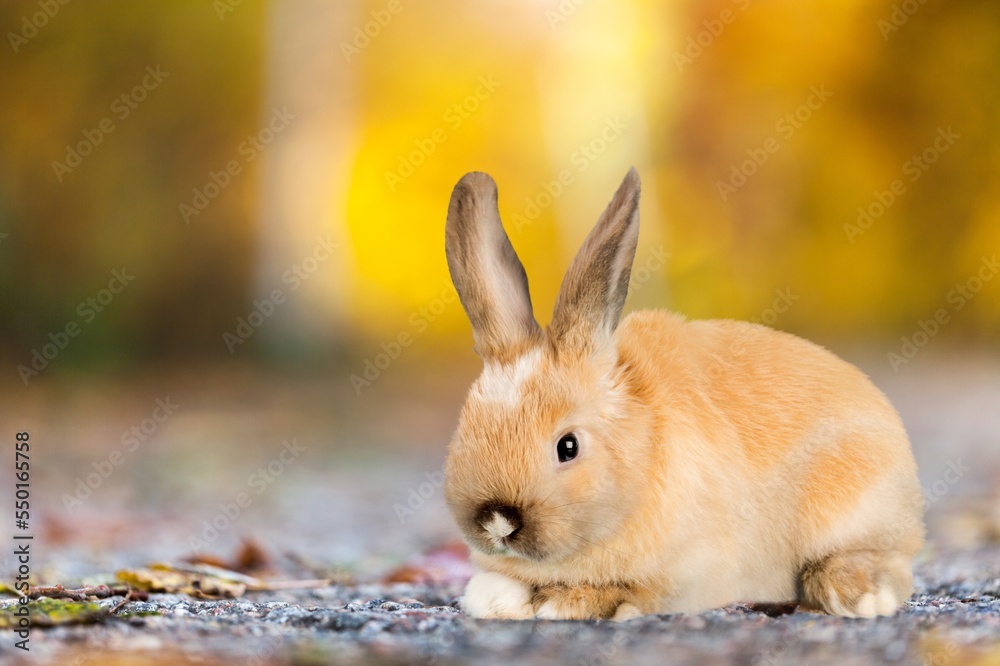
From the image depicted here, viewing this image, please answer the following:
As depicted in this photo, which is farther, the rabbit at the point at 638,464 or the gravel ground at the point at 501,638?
the rabbit at the point at 638,464

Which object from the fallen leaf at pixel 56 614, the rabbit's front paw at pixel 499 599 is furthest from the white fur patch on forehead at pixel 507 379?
the fallen leaf at pixel 56 614

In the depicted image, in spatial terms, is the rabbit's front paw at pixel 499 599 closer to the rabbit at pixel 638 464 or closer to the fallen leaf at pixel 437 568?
the rabbit at pixel 638 464

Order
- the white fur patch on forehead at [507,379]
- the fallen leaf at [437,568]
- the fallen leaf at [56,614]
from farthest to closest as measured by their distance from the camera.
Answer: the fallen leaf at [437,568]
the fallen leaf at [56,614]
the white fur patch on forehead at [507,379]

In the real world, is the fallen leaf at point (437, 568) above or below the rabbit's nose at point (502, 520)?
above

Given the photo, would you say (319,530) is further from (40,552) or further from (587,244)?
(587,244)

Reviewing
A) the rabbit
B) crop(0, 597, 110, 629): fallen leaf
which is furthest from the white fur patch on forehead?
crop(0, 597, 110, 629): fallen leaf

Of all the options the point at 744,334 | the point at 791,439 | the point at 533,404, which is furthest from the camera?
the point at 744,334

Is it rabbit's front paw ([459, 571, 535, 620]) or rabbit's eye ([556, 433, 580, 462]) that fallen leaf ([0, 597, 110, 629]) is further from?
rabbit's eye ([556, 433, 580, 462])

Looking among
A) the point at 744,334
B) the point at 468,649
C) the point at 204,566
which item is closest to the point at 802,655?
the point at 468,649
